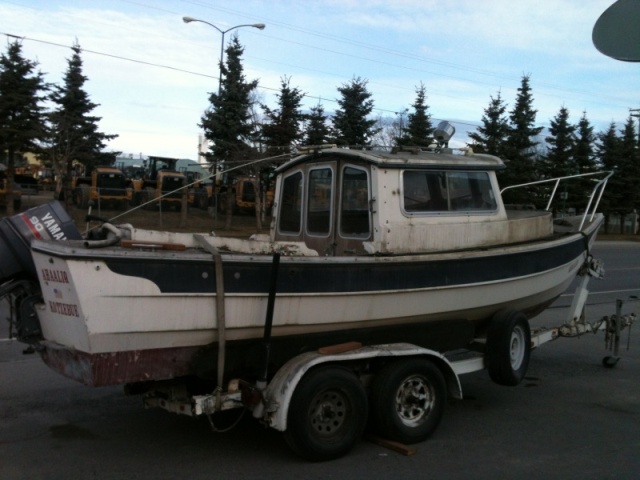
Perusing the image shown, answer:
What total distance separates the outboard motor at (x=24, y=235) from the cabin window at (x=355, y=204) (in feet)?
8.68

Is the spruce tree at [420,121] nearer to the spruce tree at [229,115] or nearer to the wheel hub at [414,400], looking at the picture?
the spruce tree at [229,115]

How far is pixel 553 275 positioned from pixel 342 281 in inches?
132

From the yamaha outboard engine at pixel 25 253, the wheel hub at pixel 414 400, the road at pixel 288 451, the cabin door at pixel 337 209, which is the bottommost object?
the road at pixel 288 451

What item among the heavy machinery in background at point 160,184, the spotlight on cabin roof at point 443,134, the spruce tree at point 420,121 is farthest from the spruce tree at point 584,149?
the spotlight on cabin roof at point 443,134

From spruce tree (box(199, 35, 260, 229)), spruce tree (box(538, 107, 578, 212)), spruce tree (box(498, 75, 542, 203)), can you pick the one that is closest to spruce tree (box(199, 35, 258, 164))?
spruce tree (box(199, 35, 260, 229))

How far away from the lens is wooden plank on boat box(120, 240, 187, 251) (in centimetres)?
494

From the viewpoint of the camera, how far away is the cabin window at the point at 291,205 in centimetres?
742

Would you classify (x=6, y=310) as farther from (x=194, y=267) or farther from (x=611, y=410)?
(x=611, y=410)

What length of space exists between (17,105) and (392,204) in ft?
87.1

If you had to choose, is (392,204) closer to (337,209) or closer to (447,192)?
(337,209)

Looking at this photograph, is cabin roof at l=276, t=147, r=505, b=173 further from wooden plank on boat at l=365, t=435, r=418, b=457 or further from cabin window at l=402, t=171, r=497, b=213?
wooden plank on boat at l=365, t=435, r=418, b=457

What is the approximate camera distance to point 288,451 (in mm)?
5594

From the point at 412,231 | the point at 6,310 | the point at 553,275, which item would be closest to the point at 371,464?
the point at 412,231

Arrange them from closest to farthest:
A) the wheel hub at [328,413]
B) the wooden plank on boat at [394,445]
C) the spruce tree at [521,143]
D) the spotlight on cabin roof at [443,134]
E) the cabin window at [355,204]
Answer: the wheel hub at [328,413] → the wooden plank on boat at [394,445] → the cabin window at [355,204] → the spotlight on cabin roof at [443,134] → the spruce tree at [521,143]
